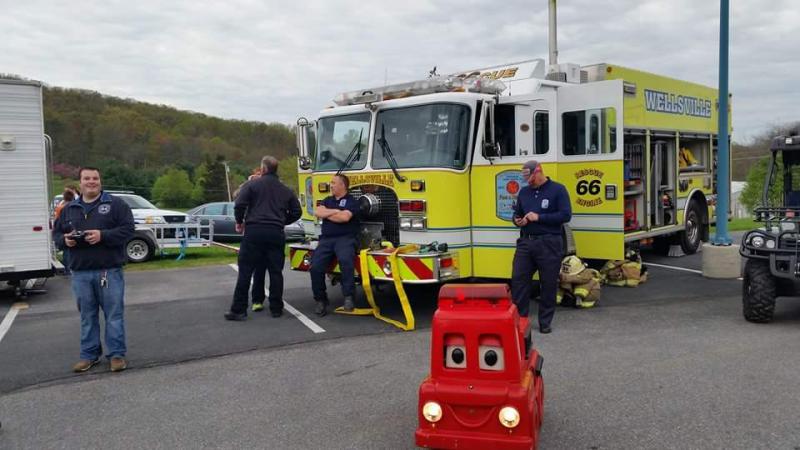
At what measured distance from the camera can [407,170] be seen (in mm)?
7824

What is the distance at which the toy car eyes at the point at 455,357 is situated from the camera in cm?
395

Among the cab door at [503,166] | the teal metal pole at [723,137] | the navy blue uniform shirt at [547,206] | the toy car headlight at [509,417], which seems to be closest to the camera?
Result: the toy car headlight at [509,417]

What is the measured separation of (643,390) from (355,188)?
4356 mm

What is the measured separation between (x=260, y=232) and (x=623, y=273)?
5.36 metres

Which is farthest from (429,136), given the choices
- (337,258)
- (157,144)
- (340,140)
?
(157,144)

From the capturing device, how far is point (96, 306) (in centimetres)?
611

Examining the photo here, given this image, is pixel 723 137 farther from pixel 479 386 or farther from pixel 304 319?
pixel 479 386

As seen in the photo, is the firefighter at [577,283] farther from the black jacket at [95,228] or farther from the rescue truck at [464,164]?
the black jacket at [95,228]

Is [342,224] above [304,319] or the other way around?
above

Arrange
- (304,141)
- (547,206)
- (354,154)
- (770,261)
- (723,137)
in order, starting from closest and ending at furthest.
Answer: (547,206), (770,261), (354,154), (304,141), (723,137)

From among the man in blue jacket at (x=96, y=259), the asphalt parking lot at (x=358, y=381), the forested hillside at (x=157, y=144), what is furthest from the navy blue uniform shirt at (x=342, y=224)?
the forested hillside at (x=157, y=144)

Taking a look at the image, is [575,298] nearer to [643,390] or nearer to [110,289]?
[643,390]

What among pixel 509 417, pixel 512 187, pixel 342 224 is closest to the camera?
pixel 509 417

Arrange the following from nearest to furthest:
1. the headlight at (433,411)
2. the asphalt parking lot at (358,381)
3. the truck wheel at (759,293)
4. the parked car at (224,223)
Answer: the headlight at (433,411) → the asphalt parking lot at (358,381) → the truck wheel at (759,293) → the parked car at (224,223)
